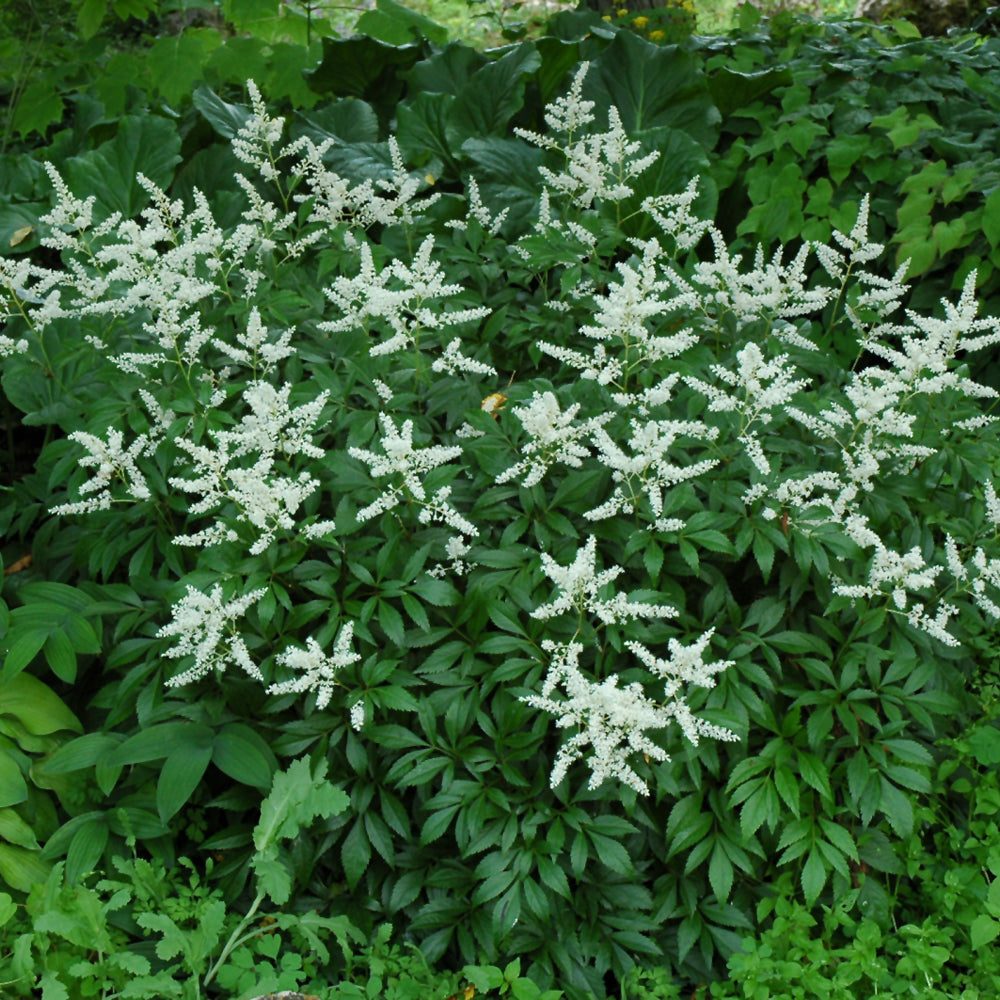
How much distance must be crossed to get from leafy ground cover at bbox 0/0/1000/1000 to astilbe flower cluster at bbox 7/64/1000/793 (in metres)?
0.02

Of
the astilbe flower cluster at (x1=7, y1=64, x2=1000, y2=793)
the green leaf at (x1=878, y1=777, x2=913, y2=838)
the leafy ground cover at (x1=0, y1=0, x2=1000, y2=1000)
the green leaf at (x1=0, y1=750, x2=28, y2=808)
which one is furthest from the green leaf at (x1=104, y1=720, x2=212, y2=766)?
the green leaf at (x1=878, y1=777, x2=913, y2=838)

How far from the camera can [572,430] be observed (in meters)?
2.48

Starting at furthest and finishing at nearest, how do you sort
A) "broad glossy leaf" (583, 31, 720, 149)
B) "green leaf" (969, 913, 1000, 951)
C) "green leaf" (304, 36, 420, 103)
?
1. "green leaf" (304, 36, 420, 103)
2. "broad glossy leaf" (583, 31, 720, 149)
3. "green leaf" (969, 913, 1000, 951)

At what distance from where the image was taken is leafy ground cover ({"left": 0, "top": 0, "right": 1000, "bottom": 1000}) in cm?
232

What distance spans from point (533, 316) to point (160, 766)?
5.98 feet

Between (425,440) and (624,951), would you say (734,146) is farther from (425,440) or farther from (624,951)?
(624,951)

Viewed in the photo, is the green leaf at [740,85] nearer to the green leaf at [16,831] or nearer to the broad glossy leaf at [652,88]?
the broad glossy leaf at [652,88]

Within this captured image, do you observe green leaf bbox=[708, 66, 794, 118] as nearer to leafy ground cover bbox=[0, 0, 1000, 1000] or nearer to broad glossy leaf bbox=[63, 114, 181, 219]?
leafy ground cover bbox=[0, 0, 1000, 1000]

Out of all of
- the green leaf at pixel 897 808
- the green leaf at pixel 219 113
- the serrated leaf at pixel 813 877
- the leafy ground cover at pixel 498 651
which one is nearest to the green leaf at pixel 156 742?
the leafy ground cover at pixel 498 651

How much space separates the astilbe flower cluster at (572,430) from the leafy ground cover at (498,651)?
2 centimetres

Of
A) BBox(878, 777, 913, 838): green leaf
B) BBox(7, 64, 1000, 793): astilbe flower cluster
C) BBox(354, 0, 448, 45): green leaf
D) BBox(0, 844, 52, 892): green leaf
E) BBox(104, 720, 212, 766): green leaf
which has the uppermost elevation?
BBox(354, 0, 448, 45): green leaf

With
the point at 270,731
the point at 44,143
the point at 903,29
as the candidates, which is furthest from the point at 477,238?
the point at 44,143

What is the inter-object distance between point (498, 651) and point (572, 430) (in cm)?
60

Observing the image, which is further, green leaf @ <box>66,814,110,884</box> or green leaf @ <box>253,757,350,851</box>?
green leaf @ <box>66,814,110,884</box>
